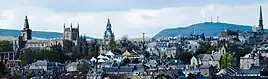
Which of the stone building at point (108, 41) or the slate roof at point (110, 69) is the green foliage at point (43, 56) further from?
the slate roof at point (110, 69)

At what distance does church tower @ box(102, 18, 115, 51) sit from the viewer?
358 feet

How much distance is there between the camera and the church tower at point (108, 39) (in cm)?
10899

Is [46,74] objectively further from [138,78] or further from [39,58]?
[39,58]

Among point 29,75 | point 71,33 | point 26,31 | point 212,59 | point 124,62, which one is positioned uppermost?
point 26,31

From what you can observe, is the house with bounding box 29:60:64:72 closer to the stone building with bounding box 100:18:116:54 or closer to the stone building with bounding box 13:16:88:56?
the stone building with bounding box 13:16:88:56

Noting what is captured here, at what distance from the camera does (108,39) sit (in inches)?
4651

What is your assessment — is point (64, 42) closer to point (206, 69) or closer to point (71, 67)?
point (71, 67)

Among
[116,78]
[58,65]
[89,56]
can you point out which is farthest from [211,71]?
[89,56]

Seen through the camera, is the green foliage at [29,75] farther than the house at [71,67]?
No

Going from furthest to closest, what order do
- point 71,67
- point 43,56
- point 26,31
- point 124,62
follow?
point 26,31 < point 43,56 < point 124,62 < point 71,67

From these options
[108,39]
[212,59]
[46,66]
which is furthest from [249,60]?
[108,39]

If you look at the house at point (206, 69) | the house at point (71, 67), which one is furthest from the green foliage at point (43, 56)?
the house at point (206, 69)

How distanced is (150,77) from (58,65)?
18112 millimetres

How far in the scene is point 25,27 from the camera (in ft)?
364
